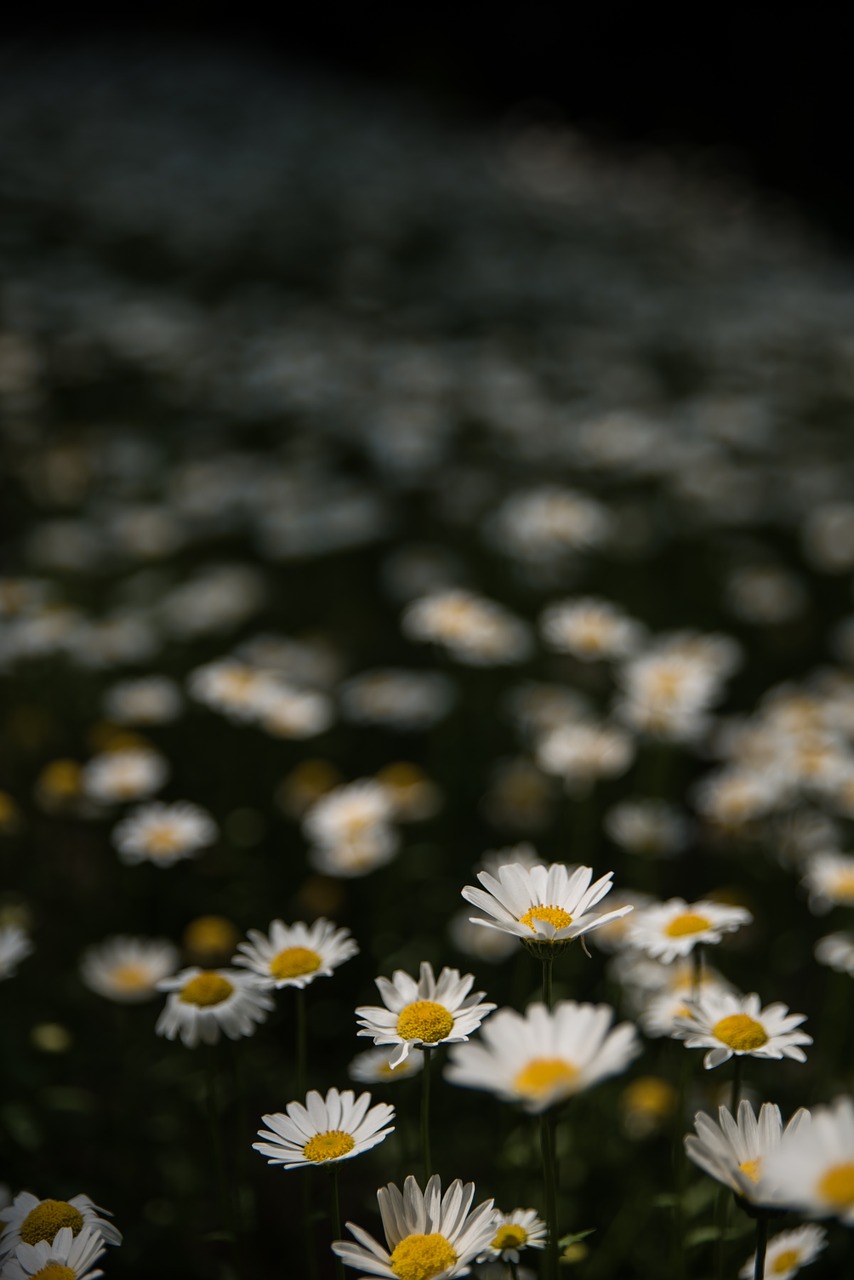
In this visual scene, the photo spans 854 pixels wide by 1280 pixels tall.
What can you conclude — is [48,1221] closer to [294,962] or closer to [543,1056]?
[294,962]

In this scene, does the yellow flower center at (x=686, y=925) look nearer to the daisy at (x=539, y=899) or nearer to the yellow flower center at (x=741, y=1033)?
the yellow flower center at (x=741, y=1033)

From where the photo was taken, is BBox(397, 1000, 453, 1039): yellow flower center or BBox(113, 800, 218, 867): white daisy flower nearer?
BBox(397, 1000, 453, 1039): yellow flower center

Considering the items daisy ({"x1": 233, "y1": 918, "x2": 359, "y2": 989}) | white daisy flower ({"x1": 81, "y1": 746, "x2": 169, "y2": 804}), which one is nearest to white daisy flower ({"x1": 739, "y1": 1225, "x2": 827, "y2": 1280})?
daisy ({"x1": 233, "y1": 918, "x2": 359, "y2": 989})

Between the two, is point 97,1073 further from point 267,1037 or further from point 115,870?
point 115,870

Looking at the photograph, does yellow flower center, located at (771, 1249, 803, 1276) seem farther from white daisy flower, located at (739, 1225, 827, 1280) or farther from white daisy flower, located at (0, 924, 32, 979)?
white daisy flower, located at (0, 924, 32, 979)

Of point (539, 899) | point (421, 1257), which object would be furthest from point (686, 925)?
point (421, 1257)

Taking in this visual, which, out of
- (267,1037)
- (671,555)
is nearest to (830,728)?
(267,1037)
